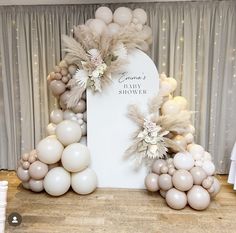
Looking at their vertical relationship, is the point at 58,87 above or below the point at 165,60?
below

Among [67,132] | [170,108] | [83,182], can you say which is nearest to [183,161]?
[170,108]

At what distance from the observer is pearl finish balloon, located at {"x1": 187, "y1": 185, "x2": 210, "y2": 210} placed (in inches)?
106

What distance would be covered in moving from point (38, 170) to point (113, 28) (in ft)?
5.79

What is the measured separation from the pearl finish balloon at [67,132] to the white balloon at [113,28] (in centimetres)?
109

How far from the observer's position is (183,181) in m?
2.73

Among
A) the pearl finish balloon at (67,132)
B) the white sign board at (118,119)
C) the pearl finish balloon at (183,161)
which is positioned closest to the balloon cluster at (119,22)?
the white sign board at (118,119)

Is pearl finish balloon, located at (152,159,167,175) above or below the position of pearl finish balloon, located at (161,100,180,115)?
below

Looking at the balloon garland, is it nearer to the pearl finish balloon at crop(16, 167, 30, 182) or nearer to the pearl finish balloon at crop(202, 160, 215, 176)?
the pearl finish balloon at crop(202, 160, 215, 176)

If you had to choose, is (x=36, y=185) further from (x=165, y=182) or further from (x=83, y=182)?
(x=165, y=182)

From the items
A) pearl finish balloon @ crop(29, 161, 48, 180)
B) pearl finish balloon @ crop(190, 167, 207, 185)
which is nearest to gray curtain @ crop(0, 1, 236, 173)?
pearl finish balloon @ crop(29, 161, 48, 180)

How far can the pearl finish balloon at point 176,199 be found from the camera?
9.02 feet

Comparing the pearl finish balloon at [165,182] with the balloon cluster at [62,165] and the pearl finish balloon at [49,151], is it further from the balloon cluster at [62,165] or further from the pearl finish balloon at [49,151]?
the pearl finish balloon at [49,151]

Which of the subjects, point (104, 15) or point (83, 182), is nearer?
point (83, 182)

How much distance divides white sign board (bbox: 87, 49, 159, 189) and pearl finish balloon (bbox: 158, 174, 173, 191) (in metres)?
0.39
